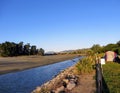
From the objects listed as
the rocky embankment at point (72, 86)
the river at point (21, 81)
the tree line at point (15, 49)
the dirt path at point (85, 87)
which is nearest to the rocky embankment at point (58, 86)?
the rocky embankment at point (72, 86)

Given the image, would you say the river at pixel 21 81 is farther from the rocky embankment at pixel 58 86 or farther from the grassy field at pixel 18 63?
the grassy field at pixel 18 63

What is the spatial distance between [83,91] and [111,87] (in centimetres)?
169

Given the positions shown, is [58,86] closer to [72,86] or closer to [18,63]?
[72,86]

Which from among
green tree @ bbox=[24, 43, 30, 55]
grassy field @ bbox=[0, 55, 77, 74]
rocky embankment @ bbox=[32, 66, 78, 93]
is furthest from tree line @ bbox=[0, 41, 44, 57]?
rocky embankment @ bbox=[32, 66, 78, 93]

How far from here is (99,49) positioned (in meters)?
78.4

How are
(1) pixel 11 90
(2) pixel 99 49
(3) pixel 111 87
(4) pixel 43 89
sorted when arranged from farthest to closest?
(2) pixel 99 49 → (1) pixel 11 90 → (4) pixel 43 89 → (3) pixel 111 87

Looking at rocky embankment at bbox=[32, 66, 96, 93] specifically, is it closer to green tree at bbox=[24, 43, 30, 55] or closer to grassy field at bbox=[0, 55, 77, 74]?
grassy field at bbox=[0, 55, 77, 74]

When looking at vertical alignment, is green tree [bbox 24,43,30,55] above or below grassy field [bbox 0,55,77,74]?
above

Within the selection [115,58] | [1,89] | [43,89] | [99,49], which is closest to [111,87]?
[43,89]

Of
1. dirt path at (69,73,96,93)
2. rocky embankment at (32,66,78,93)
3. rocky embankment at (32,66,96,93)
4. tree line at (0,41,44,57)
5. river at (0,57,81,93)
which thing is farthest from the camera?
tree line at (0,41,44,57)

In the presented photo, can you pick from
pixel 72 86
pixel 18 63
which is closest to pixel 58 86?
pixel 72 86

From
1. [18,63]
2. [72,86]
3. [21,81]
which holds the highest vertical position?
[18,63]

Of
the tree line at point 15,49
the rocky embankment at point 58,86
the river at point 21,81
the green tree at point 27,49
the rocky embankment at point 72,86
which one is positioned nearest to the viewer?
the rocky embankment at point 72,86

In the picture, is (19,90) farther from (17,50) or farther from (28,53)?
(28,53)
